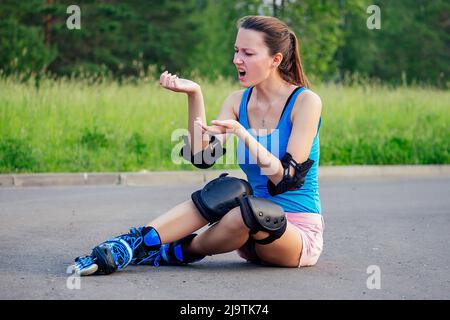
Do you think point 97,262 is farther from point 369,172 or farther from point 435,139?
point 435,139

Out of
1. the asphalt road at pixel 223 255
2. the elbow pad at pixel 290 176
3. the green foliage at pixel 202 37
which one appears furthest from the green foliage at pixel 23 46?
the elbow pad at pixel 290 176

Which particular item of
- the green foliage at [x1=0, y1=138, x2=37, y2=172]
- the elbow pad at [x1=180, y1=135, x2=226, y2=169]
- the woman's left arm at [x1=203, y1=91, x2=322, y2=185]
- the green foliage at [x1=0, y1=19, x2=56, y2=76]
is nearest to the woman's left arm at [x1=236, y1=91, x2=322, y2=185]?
the woman's left arm at [x1=203, y1=91, x2=322, y2=185]

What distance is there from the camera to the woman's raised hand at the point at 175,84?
16.8 ft

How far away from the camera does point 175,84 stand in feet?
17.0

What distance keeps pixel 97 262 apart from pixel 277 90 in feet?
4.58

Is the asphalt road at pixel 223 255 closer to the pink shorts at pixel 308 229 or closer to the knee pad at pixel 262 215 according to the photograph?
the pink shorts at pixel 308 229

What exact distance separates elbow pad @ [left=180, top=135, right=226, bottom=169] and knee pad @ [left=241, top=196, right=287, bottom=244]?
48 centimetres

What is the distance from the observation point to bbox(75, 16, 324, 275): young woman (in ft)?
16.7

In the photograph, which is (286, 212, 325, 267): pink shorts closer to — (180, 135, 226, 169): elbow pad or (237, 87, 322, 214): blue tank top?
(237, 87, 322, 214): blue tank top

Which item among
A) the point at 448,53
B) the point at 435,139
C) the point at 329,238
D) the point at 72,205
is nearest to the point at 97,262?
the point at 329,238

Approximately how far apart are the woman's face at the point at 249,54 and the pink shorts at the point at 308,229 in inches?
30.6

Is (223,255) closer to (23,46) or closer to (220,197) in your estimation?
(220,197)

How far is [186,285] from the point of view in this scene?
500 centimetres

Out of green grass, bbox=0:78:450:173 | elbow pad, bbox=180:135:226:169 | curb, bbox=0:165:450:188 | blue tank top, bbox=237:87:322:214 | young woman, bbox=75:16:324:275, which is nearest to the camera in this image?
young woman, bbox=75:16:324:275
